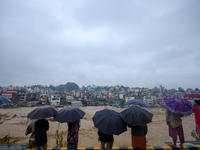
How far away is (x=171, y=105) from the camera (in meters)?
3.56

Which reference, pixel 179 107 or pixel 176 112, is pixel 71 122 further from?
pixel 179 107

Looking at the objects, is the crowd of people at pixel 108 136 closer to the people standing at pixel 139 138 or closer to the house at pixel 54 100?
the people standing at pixel 139 138

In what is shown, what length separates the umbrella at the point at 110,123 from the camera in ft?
9.14

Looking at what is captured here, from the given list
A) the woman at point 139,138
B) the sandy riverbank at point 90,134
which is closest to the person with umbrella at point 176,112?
→ the woman at point 139,138

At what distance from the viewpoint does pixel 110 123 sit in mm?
2857

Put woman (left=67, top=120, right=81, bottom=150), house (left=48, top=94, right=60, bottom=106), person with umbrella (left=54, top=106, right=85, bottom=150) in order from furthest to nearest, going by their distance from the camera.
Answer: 1. house (left=48, top=94, right=60, bottom=106)
2. woman (left=67, top=120, right=81, bottom=150)
3. person with umbrella (left=54, top=106, right=85, bottom=150)

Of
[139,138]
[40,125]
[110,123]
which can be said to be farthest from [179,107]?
[40,125]

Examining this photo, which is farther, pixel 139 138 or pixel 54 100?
pixel 54 100

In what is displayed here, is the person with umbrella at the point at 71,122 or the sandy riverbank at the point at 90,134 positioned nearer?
the person with umbrella at the point at 71,122

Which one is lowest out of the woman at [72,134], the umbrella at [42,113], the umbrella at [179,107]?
the woman at [72,134]

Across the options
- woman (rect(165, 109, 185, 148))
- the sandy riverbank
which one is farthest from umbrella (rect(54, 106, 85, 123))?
the sandy riverbank

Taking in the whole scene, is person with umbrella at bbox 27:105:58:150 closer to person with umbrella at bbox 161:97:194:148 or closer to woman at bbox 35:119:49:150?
woman at bbox 35:119:49:150

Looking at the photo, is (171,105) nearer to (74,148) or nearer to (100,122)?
(100,122)

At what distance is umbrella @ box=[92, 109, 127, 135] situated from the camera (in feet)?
9.14
